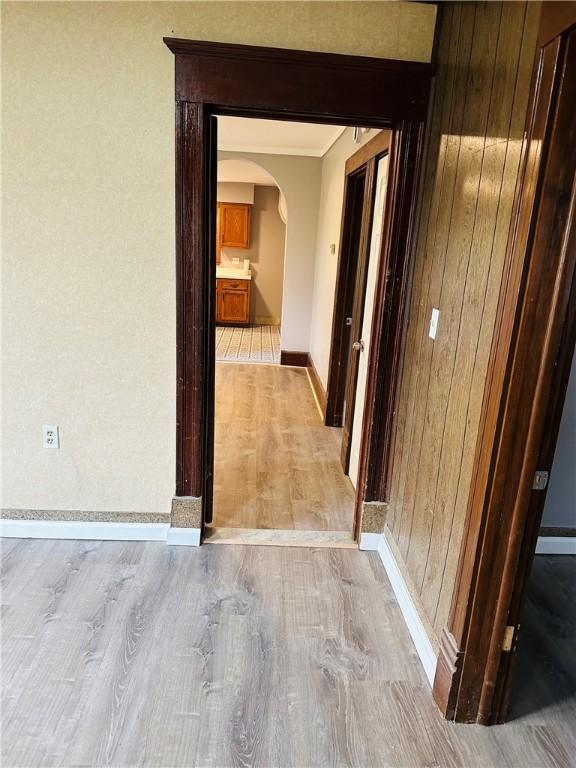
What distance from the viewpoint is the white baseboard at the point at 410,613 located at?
6.18 feet

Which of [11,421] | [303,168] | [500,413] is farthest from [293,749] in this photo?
[303,168]

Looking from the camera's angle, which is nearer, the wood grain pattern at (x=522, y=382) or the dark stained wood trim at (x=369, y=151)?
the wood grain pattern at (x=522, y=382)

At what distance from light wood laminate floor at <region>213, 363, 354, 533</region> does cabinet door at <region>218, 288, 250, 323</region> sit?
3.61 meters

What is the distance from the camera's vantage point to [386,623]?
7.05ft

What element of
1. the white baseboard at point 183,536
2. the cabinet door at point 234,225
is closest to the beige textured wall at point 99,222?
the white baseboard at point 183,536

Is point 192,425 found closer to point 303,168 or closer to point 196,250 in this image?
point 196,250

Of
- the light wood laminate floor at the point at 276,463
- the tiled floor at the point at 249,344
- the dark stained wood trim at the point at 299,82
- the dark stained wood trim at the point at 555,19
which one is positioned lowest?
the light wood laminate floor at the point at 276,463

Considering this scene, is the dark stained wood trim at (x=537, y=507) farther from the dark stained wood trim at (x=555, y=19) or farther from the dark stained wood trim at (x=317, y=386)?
the dark stained wood trim at (x=317, y=386)

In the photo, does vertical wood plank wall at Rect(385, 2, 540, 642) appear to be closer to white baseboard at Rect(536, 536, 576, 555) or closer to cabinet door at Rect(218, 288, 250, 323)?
white baseboard at Rect(536, 536, 576, 555)

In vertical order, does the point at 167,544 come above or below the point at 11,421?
below

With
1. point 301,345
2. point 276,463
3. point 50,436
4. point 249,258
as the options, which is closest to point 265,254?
point 249,258

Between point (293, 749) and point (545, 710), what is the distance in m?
0.88

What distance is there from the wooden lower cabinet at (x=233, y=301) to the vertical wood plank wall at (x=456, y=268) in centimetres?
672

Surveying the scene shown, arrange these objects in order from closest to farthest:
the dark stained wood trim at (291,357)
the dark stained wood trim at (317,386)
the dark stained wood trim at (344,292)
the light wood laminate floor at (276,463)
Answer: the light wood laminate floor at (276,463), the dark stained wood trim at (344,292), the dark stained wood trim at (317,386), the dark stained wood trim at (291,357)
